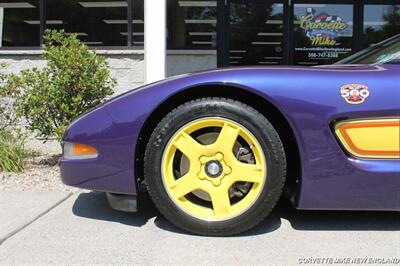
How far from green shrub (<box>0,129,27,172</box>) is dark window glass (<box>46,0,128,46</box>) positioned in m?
3.01

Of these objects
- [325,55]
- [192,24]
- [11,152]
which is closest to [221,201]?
[11,152]

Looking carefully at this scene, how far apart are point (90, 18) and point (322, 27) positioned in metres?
3.84

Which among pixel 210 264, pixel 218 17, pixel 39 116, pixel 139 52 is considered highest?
pixel 218 17

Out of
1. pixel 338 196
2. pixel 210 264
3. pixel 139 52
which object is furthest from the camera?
pixel 139 52

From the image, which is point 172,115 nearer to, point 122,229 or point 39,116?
point 122,229

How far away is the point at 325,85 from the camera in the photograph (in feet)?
11.3

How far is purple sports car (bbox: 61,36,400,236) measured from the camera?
11.1 ft

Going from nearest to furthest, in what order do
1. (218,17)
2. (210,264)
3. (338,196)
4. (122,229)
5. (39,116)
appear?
(210,264), (338,196), (122,229), (39,116), (218,17)

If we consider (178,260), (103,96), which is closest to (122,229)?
(178,260)

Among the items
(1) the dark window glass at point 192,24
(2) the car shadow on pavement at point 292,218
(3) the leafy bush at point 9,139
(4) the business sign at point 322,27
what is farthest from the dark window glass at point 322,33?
(2) the car shadow on pavement at point 292,218

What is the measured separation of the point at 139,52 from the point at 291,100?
503cm

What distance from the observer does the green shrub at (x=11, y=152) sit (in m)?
5.64

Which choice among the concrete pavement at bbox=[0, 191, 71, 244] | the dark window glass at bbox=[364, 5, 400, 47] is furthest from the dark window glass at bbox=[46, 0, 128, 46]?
the concrete pavement at bbox=[0, 191, 71, 244]

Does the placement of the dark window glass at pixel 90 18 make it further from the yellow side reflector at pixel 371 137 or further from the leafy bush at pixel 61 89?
the yellow side reflector at pixel 371 137
